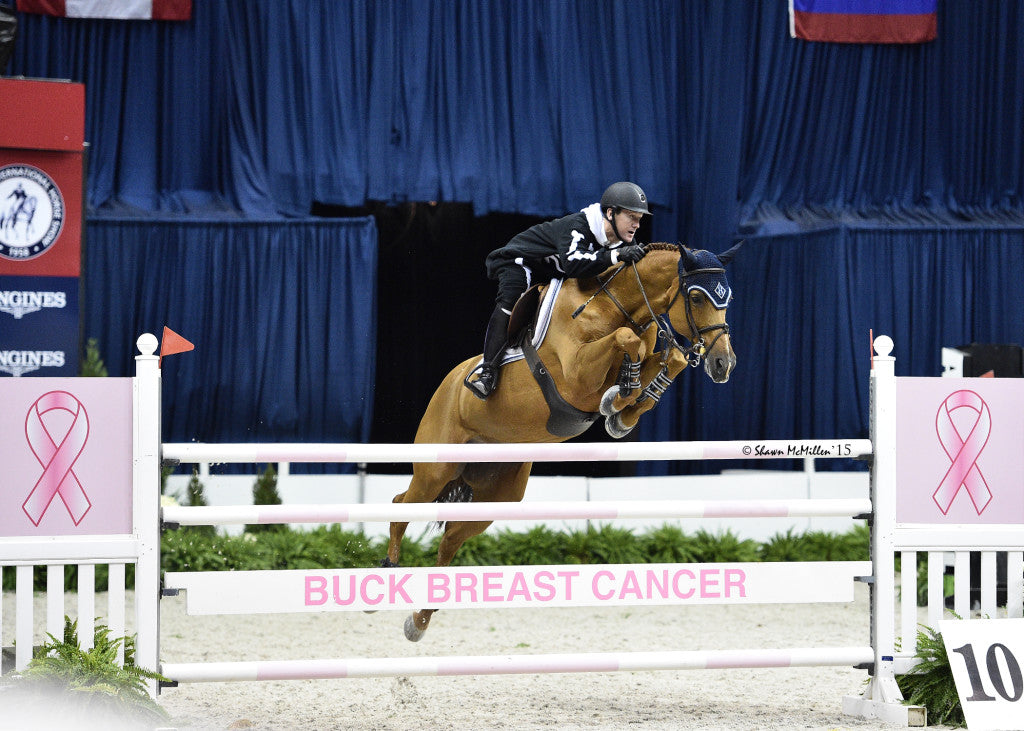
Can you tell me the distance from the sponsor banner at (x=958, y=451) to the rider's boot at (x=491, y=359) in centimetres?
151

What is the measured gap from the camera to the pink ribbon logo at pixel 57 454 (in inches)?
137

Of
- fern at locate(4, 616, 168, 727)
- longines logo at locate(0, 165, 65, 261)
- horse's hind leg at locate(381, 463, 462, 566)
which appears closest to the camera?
fern at locate(4, 616, 168, 727)

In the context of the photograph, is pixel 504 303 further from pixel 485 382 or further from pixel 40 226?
pixel 40 226

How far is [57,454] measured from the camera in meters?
3.50

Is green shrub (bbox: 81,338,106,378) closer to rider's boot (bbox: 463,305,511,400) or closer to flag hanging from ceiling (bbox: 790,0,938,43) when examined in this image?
rider's boot (bbox: 463,305,511,400)

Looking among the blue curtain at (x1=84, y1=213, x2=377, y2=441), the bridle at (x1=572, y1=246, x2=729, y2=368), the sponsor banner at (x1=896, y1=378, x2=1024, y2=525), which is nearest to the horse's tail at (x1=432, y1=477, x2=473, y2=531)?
the bridle at (x1=572, y1=246, x2=729, y2=368)

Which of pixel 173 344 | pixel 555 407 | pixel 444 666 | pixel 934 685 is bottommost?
pixel 934 685

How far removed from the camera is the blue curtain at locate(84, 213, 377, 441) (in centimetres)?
866

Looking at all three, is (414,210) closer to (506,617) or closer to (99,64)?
(99,64)

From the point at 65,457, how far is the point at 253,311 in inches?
209

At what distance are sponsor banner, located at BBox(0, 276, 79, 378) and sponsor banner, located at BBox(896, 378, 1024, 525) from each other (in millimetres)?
5143

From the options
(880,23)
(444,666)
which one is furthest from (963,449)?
(880,23)

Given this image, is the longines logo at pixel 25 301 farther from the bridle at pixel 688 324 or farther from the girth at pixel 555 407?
the bridle at pixel 688 324

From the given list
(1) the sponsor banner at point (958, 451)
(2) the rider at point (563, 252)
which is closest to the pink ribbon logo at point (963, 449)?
(1) the sponsor banner at point (958, 451)
